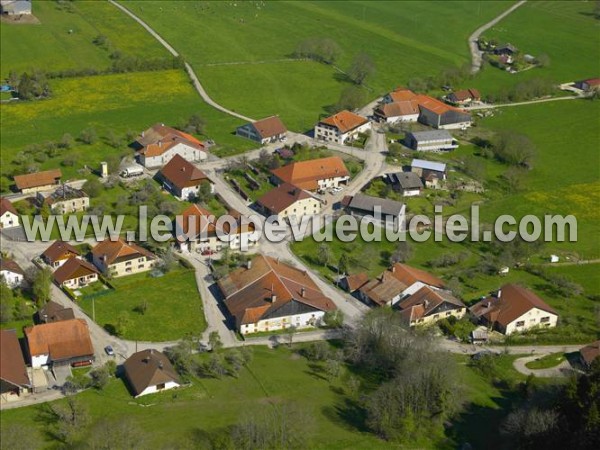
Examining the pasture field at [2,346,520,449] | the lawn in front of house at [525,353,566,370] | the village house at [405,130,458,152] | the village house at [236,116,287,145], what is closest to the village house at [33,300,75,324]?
the pasture field at [2,346,520,449]

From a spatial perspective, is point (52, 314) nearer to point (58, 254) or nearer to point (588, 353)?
point (58, 254)

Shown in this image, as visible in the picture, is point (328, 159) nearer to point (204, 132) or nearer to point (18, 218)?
point (204, 132)

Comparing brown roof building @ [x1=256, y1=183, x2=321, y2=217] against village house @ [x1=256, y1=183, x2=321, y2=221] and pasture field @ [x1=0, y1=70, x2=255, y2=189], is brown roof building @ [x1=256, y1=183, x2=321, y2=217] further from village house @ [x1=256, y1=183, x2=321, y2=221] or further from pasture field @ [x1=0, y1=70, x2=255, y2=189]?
pasture field @ [x1=0, y1=70, x2=255, y2=189]

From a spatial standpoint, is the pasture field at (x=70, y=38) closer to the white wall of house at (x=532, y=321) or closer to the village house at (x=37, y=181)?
the village house at (x=37, y=181)

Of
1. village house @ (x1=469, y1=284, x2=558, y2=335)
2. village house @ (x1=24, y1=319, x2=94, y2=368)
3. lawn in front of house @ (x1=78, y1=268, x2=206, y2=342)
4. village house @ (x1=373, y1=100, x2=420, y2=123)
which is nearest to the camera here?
village house @ (x1=24, y1=319, x2=94, y2=368)

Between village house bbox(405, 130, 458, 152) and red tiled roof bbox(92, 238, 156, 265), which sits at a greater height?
red tiled roof bbox(92, 238, 156, 265)

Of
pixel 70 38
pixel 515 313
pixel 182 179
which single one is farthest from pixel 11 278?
pixel 70 38

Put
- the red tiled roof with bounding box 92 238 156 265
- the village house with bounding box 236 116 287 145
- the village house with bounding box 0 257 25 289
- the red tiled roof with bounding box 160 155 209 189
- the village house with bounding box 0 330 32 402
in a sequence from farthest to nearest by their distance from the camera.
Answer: the village house with bounding box 236 116 287 145
the red tiled roof with bounding box 160 155 209 189
the red tiled roof with bounding box 92 238 156 265
the village house with bounding box 0 257 25 289
the village house with bounding box 0 330 32 402
